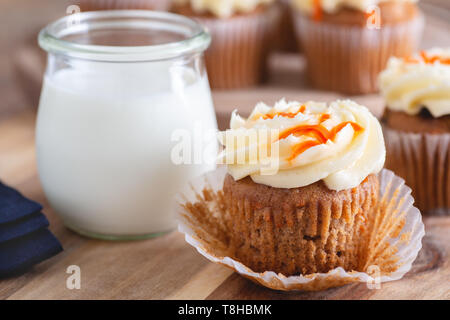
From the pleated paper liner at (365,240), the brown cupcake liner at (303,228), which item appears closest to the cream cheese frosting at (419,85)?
the pleated paper liner at (365,240)

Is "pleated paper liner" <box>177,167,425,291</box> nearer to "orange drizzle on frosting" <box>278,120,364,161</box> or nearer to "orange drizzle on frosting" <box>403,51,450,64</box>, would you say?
"orange drizzle on frosting" <box>278,120,364,161</box>

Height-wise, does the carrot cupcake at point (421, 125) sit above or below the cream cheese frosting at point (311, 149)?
below

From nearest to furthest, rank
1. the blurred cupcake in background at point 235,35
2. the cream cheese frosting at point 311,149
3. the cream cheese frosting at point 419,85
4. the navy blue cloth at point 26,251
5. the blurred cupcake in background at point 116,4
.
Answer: the cream cheese frosting at point 311,149
the navy blue cloth at point 26,251
the cream cheese frosting at point 419,85
the blurred cupcake in background at point 235,35
the blurred cupcake in background at point 116,4

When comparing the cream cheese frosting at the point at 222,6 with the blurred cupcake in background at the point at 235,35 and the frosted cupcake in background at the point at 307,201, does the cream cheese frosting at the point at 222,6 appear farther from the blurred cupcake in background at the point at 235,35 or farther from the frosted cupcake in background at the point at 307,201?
the frosted cupcake in background at the point at 307,201

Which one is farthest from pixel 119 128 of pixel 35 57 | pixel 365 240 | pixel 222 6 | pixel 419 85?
pixel 35 57

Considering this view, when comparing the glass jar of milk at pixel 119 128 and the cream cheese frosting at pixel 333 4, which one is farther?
the cream cheese frosting at pixel 333 4
